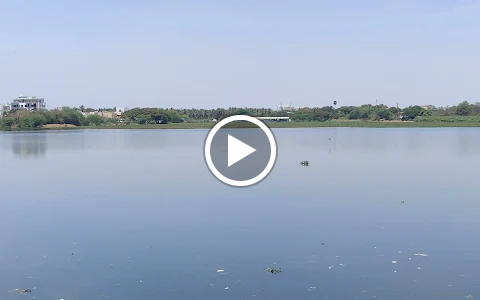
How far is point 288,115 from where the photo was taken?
132875 millimetres

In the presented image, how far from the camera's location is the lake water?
9.60 m

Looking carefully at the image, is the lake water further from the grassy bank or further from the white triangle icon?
the grassy bank

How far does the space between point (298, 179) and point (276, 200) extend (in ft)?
17.8

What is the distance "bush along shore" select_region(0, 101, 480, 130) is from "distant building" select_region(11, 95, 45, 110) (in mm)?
50153

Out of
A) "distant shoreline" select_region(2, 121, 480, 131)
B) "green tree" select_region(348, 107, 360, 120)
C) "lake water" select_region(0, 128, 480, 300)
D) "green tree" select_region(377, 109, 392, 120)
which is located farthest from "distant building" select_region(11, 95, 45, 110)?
"lake water" select_region(0, 128, 480, 300)

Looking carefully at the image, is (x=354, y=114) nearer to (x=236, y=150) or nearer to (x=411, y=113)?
(x=411, y=113)

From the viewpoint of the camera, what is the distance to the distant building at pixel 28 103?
16876cm

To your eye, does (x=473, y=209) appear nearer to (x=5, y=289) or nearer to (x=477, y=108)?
(x=5, y=289)

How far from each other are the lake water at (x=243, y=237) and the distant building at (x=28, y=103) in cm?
15615

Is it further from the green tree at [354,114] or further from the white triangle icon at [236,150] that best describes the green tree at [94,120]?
the white triangle icon at [236,150]

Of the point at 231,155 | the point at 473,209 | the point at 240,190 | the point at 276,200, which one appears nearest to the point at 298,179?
the point at 240,190

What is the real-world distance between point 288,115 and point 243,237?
121m

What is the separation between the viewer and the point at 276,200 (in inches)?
711

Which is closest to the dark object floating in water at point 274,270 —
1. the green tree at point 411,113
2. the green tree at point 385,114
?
the green tree at point 411,113
